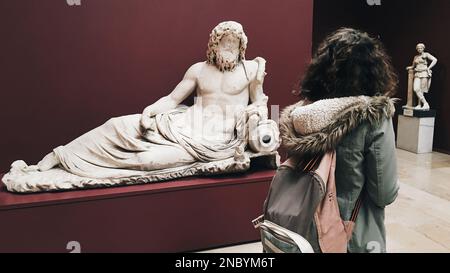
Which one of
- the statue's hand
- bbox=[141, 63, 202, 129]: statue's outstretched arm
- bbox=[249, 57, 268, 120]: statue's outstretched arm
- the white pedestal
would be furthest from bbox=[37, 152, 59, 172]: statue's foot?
the white pedestal

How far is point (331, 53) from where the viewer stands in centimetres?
153

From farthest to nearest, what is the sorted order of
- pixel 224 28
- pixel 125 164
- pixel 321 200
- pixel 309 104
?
1. pixel 224 28
2. pixel 125 164
3. pixel 309 104
4. pixel 321 200

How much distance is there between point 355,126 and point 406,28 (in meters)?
7.31

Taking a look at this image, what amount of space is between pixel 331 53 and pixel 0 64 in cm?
302

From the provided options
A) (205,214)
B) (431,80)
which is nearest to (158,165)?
(205,214)

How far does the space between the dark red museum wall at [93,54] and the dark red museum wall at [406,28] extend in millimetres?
3979

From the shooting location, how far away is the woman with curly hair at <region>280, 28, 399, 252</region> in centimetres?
144

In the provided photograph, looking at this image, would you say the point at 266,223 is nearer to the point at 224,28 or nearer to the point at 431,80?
the point at 224,28

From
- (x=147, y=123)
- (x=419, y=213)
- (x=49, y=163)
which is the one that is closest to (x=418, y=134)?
(x=419, y=213)

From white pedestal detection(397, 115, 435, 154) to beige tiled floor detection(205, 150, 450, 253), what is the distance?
2.38 feet

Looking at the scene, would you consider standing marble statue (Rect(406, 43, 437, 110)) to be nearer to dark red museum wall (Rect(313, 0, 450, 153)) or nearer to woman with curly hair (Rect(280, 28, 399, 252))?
dark red museum wall (Rect(313, 0, 450, 153))

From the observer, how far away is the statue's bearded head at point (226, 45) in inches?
134

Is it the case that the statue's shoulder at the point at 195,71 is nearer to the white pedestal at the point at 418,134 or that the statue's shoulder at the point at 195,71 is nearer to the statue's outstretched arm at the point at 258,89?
the statue's outstretched arm at the point at 258,89

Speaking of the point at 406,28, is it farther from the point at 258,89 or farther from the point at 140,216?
the point at 140,216
